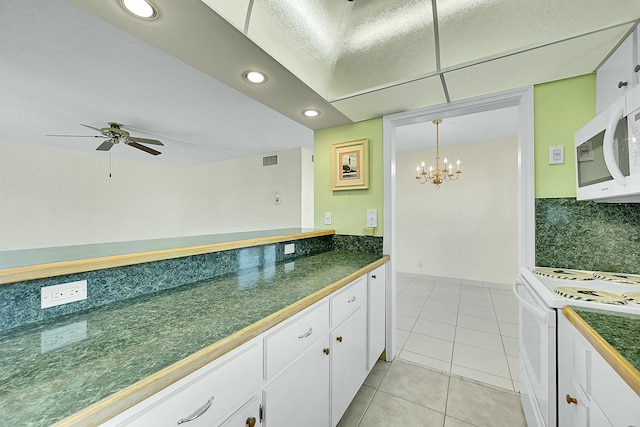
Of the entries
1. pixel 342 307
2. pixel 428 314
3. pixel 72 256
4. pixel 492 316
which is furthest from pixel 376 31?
pixel 492 316

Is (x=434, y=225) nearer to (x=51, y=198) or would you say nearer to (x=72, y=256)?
(x=72, y=256)

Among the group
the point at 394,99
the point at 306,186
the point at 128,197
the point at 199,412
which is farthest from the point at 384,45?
the point at 128,197

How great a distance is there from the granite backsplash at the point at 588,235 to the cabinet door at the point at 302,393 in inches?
58.0

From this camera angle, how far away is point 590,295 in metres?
1.01

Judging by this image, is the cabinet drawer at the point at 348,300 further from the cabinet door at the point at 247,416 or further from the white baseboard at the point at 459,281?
the white baseboard at the point at 459,281

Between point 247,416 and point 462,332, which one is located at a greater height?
point 247,416

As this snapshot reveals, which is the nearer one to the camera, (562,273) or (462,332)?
(562,273)

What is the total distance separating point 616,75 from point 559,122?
32 cm

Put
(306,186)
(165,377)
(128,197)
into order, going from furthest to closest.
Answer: (128,197)
(306,186)
(165,377)

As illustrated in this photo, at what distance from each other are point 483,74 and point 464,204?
9.86 feet

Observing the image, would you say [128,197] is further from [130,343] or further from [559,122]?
[559,122]

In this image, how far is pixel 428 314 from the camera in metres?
2.95

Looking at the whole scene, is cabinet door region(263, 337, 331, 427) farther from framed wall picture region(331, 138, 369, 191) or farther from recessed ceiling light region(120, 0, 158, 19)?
recessed ceiling light region(120, 0, 158, 19)

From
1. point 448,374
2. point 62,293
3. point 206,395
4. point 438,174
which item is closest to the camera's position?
point 206,395
